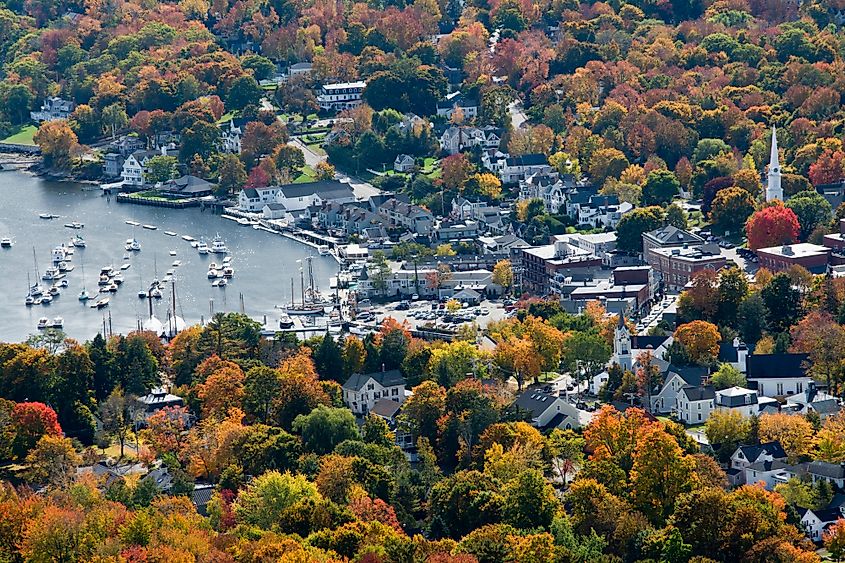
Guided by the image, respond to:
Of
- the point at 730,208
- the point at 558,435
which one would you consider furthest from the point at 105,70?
the point at 558,435

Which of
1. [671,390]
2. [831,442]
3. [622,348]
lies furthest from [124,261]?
[831,442]

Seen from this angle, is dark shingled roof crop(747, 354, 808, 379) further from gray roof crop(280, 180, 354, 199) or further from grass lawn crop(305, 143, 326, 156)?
grass lawn crop(305, 143, 326, 156)

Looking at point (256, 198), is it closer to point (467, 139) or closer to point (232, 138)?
point (232, 138)

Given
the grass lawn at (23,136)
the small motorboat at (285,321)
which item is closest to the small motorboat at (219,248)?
the small motorboat at (285,321)

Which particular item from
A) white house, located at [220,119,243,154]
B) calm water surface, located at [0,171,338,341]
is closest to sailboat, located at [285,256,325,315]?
calm water surface, located at [0,171,338,341]

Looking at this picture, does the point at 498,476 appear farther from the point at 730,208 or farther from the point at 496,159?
the point at 496,159
